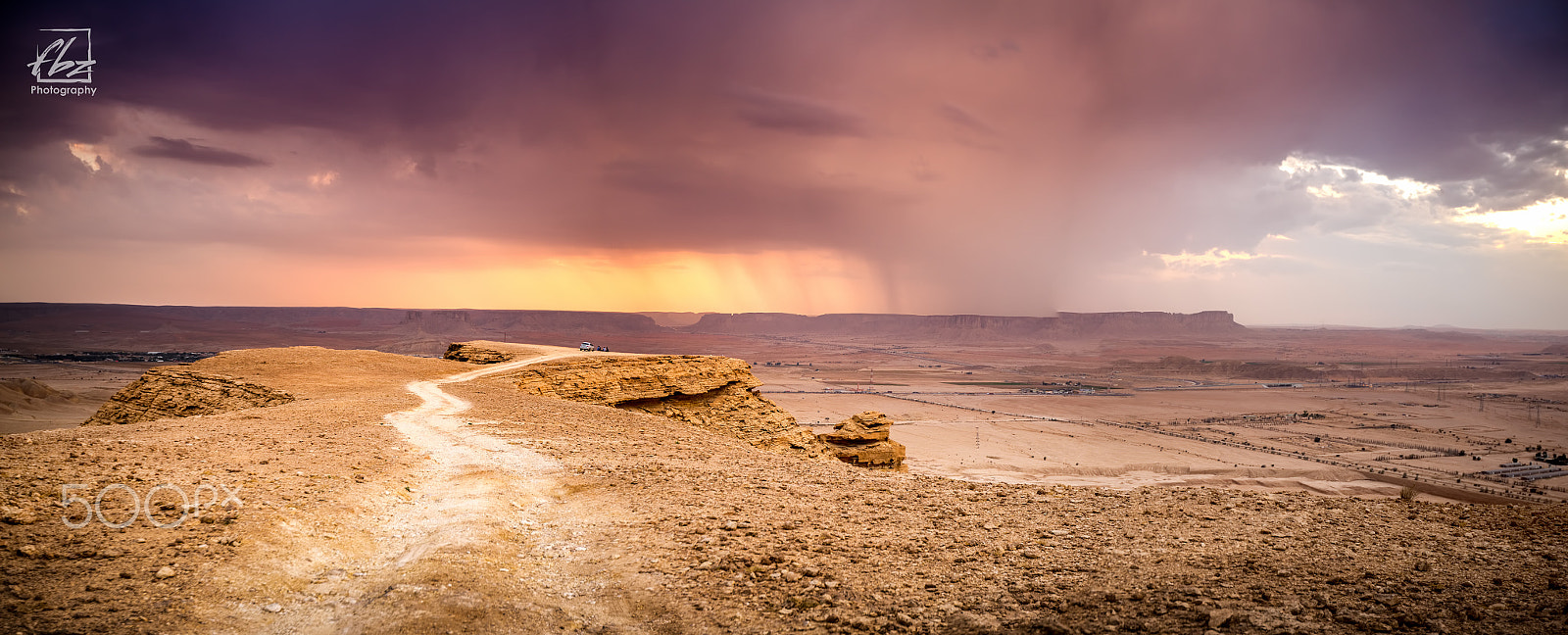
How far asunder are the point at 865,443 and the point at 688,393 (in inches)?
286

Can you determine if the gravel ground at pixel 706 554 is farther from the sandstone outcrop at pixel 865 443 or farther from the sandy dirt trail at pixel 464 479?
the sandstone outcrop at pixel 865 443

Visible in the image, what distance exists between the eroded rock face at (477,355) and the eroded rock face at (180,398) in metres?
12.1

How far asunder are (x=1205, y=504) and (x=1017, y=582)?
5.34 meters

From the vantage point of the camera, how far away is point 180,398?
19453mm

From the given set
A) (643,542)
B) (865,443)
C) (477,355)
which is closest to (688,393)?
(865,443)

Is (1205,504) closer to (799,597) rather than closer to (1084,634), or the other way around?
(1084,634)

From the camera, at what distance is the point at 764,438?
74.4ft

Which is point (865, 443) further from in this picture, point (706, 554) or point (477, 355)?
point (477, 355)

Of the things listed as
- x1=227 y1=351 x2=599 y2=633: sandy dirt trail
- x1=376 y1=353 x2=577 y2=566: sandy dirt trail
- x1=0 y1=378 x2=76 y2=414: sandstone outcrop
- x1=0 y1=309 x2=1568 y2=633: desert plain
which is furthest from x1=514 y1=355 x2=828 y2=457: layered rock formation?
x1=0 y1=378 x2=76 y2=414: sandstone outcrop

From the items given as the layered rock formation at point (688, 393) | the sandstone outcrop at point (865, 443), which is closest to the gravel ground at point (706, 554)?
the layered rock formation at point (688, 393)

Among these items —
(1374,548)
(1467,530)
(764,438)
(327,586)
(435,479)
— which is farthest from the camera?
(764,438)

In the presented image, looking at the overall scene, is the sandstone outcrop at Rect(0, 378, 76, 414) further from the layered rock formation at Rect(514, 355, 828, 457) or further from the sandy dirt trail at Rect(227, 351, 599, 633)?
the sandy dirt trail at Rect(227, 351, 599, 633)

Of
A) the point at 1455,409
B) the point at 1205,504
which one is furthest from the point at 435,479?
the point at 1455,409

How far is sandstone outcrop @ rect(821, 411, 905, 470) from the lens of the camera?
25531 millimetres
